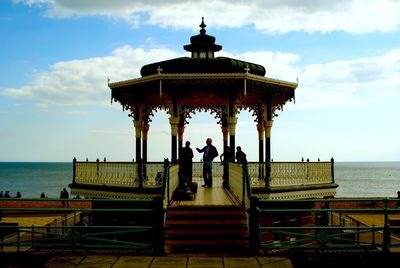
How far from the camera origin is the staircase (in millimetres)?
10362

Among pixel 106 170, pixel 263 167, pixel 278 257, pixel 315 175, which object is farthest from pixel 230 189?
pixel 278 257

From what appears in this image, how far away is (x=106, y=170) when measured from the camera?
16.1m

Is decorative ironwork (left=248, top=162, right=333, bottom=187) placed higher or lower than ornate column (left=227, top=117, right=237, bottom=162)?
lower

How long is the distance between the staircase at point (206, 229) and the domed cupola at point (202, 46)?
33.6ft

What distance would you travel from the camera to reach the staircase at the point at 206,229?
10362mm

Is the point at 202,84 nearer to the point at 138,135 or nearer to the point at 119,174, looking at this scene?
the point at 138,135

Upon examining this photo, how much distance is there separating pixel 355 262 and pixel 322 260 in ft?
1.99

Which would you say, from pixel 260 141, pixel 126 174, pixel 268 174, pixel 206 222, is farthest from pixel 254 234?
pixel 260 141

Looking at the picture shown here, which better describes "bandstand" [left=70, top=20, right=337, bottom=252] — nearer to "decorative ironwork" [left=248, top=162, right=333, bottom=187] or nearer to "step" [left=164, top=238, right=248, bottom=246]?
"decorative ironwork" [left=248, top=162, right=333, bottom=187]

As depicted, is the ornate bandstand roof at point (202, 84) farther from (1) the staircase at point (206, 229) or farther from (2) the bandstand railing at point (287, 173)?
(1) the staircase at point (206, 229)

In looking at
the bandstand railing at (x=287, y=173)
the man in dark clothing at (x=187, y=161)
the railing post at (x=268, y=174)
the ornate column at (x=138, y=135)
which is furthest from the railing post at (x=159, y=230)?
the ornate column at (x=138, y=135)

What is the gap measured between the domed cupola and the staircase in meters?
10.3

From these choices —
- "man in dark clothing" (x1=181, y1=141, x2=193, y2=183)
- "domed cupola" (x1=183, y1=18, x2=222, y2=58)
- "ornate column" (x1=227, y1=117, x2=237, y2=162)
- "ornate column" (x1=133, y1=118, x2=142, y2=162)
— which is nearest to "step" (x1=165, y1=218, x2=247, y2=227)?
"man in dark clothing" (x1=181, y1=141, x2=193, y2=183)

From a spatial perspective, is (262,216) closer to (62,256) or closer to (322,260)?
(322,260)
